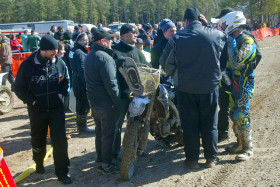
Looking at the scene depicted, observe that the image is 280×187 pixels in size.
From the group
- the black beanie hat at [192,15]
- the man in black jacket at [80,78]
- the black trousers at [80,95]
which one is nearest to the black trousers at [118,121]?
the black beanie hat at [192,15]

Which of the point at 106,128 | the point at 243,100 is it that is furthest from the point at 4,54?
the point at 243,100

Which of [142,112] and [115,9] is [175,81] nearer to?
[142,112]

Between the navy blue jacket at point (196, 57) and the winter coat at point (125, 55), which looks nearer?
the navy blue jacket at point (196, 57)

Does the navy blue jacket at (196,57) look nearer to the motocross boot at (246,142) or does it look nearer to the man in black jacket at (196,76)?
the man in black jacket at (196,76)

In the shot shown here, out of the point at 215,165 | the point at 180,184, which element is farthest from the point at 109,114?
the point at 215,165

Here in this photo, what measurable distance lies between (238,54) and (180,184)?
2109mm

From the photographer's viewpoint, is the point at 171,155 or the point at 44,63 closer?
the point at 44,63

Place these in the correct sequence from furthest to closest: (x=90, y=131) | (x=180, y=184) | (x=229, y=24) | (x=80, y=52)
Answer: (x=90, y=131), (x=80, y=52), (x=229, y=24), (x=180, y=184)

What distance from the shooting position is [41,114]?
4766 mm

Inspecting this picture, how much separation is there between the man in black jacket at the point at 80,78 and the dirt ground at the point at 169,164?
13.0 inches

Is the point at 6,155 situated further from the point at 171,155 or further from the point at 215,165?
the point at 215,165

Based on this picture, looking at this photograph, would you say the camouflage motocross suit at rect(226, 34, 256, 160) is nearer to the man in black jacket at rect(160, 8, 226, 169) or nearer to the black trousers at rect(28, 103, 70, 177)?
the man in black jacket at rect(160, 8, 226, 169)

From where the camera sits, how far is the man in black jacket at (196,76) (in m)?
4.59

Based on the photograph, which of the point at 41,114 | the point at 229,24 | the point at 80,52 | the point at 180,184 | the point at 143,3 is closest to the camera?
the point at 180,184
